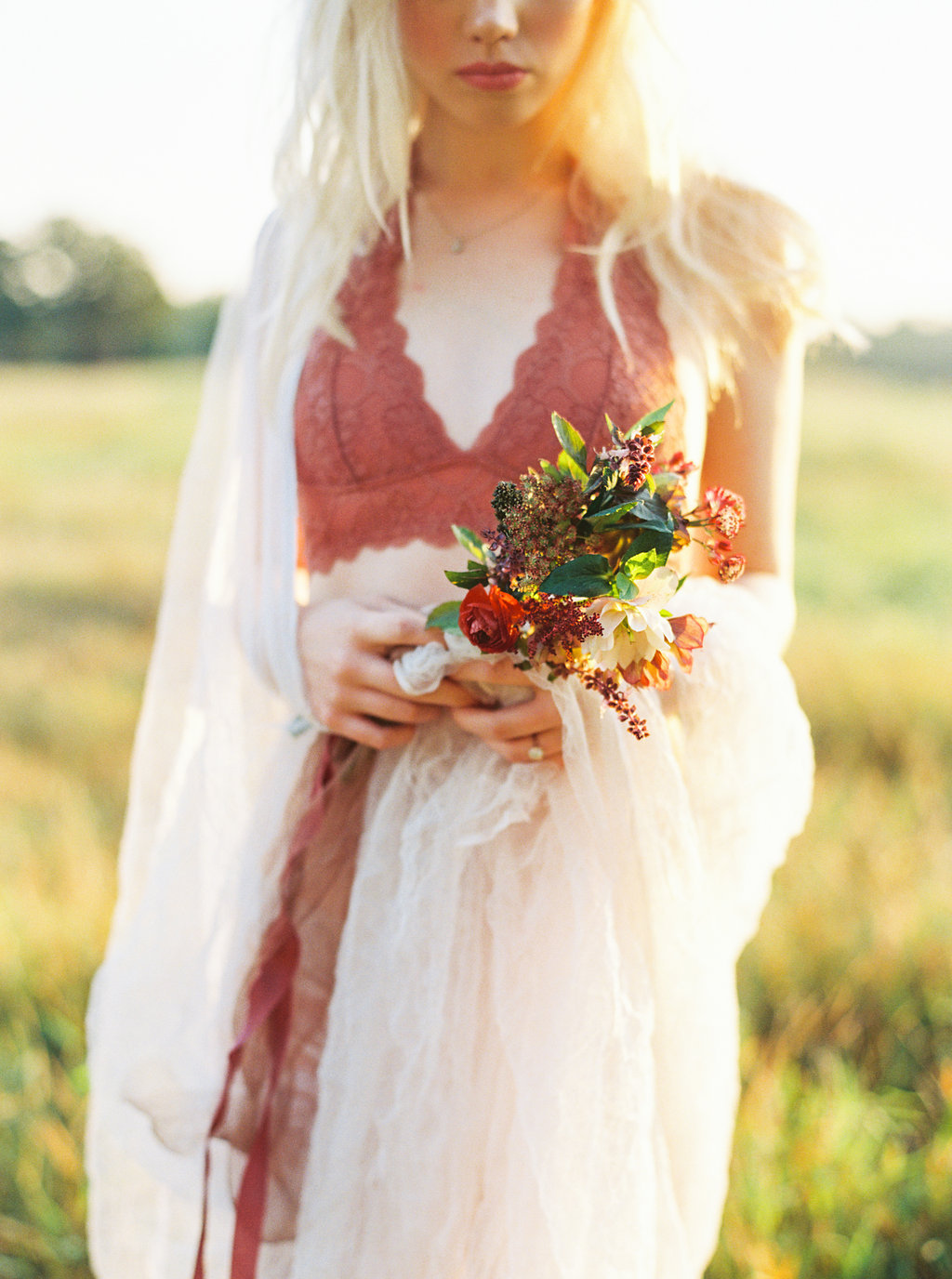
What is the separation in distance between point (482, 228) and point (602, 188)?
0.16m

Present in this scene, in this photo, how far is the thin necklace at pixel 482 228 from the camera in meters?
1.34

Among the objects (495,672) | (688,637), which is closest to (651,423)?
(688,637)

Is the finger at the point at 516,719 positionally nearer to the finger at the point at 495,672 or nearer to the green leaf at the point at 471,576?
the finger at the point at 495,672

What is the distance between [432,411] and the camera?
120 cm

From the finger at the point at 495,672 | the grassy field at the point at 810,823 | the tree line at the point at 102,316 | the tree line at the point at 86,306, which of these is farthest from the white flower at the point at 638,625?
the tree line at the point at 86,306

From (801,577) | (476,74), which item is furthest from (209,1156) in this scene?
(801,577)

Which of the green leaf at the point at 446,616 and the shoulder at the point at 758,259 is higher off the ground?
the shoulder at the point at 758,259

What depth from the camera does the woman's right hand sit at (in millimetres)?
1120

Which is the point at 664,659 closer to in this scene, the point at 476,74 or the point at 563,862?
the point at 563,862

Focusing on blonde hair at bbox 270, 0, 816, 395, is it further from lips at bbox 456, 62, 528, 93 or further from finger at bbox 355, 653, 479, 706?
finger at bbox 355, 653, 479, 706

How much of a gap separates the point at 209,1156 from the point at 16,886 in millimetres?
1742

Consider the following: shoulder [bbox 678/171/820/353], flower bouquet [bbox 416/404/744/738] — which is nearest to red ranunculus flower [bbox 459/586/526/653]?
flower bouquet [bbox 416/404/744/738]

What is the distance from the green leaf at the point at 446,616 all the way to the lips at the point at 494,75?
24.4 inches

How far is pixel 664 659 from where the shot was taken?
0.87 meters
